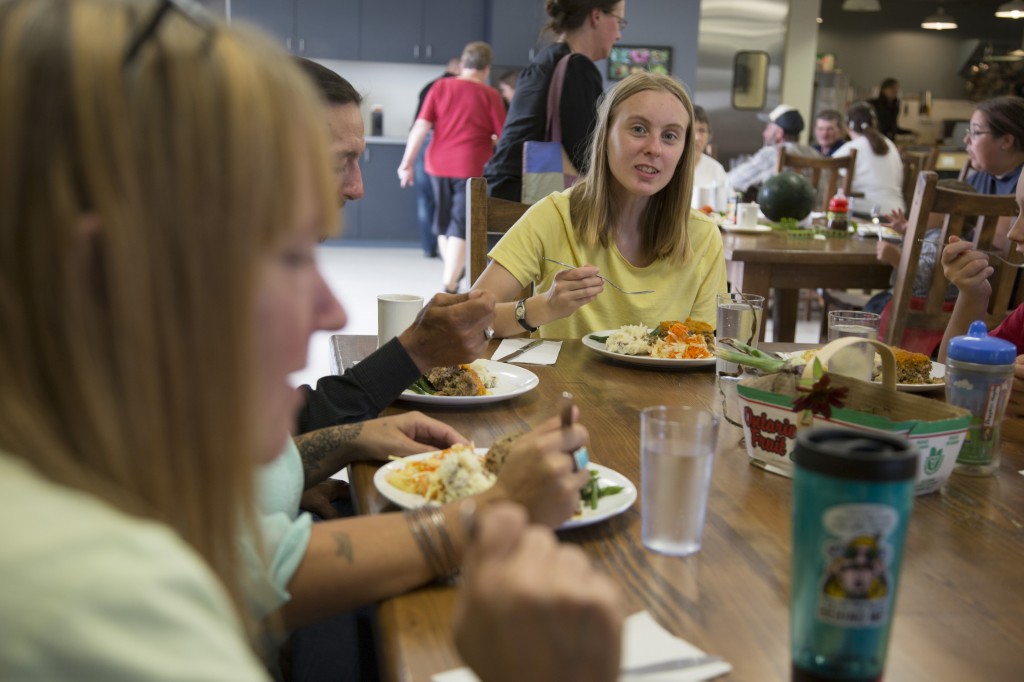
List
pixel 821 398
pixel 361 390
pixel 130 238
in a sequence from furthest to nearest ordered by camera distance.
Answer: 1. pixel 361 390
2. pixel 821 398
3. pixel 130 238

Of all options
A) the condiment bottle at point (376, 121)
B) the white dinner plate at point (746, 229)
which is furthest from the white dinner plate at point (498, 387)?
the condiment bottle at point (376, 121)

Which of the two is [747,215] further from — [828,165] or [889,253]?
[828,165]

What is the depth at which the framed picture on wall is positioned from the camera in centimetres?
889

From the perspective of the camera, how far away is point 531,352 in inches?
74.0

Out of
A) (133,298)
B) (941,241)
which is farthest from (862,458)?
(941,241)

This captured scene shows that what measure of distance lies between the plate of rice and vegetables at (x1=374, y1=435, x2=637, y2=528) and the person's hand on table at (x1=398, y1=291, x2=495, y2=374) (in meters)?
0.37

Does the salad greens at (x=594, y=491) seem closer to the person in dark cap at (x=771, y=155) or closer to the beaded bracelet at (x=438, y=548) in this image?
the beaded bracelet at (x=438, y=548)

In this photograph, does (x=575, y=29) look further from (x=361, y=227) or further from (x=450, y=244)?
(x=361, y=227)

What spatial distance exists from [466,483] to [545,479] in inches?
5.9

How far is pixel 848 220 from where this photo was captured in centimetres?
389

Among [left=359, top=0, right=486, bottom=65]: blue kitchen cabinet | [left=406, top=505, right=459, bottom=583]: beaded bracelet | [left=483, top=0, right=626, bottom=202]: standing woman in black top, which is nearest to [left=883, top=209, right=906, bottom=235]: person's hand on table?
[left=483, top=0, right=626, bottom=202]: standing woman in black top

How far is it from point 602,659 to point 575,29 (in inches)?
124

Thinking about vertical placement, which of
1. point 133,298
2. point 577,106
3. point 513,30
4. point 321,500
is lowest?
point 321,500

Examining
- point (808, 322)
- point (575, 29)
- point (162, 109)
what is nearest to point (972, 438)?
point (162, 109)
